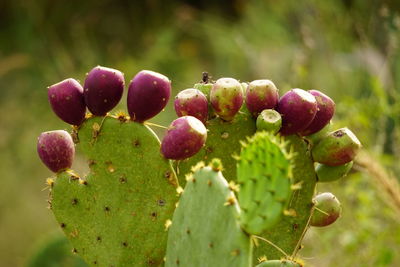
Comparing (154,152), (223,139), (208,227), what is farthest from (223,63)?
(208,227)

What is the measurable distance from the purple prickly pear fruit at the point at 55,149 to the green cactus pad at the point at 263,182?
376 mm

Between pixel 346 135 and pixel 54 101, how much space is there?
53 cm

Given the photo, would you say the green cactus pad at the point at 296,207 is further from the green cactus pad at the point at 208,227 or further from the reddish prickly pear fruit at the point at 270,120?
the green cactus pad at the point at 208,227

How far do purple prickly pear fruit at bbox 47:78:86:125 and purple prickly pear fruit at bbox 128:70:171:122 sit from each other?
0.09 metres

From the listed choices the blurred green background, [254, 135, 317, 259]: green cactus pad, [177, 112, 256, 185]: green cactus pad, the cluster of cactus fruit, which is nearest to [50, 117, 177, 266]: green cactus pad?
the cluster of cactus fruit

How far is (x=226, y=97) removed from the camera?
4.16ft

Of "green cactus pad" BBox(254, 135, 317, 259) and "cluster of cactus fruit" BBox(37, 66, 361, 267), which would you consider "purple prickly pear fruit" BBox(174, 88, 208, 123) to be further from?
"green cactus pad" BBox(254, 135, 317, 259)

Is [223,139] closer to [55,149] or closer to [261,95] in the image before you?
[261,95]

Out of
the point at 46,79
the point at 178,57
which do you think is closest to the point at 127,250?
the point at 46,79

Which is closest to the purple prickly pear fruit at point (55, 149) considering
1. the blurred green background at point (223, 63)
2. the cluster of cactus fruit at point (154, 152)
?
the cluster of cactus fruit at point (154, 152)

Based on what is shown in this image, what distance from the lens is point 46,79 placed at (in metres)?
6.28

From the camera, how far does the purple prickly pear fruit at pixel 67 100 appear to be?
123cm

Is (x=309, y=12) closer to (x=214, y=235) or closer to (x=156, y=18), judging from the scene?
(x=214, y=235)

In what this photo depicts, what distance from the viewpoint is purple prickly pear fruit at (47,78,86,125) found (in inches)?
48.6
